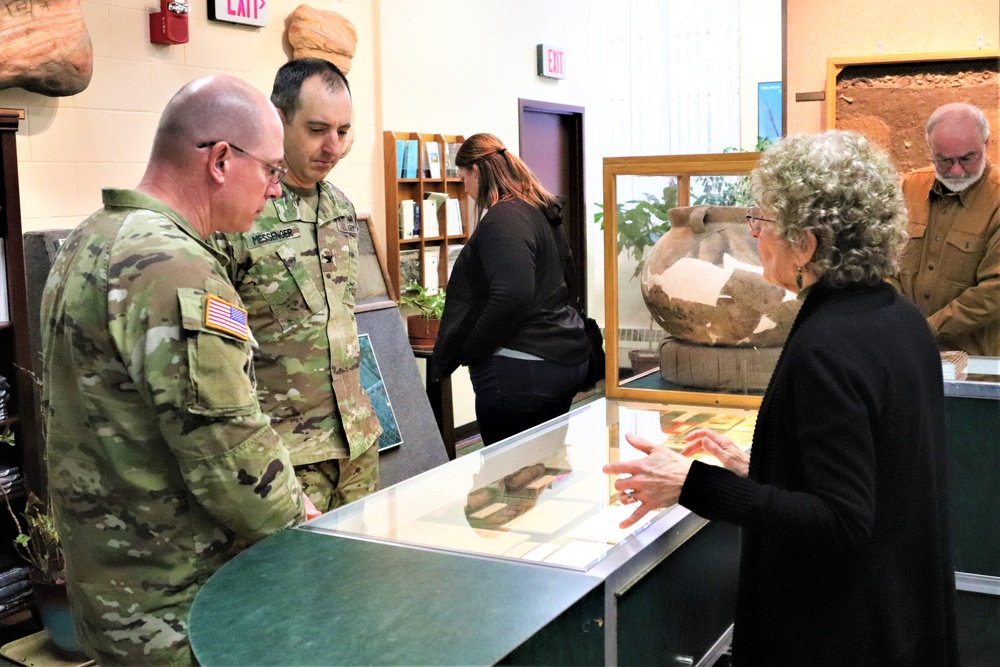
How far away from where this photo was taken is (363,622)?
1303mm

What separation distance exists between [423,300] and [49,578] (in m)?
2.70

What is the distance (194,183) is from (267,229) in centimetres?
64

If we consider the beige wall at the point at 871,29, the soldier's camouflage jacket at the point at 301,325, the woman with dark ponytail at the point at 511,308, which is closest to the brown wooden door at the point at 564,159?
the beige wall at the point at 871,29

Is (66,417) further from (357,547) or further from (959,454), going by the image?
(959,454)

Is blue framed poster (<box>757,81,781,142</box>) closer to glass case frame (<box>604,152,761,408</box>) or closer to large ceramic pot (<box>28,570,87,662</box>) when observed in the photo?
glass case frame (<box>604,152,761,408</box>)

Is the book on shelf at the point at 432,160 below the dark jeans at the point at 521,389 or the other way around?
the other way around

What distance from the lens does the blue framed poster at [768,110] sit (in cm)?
A: 805

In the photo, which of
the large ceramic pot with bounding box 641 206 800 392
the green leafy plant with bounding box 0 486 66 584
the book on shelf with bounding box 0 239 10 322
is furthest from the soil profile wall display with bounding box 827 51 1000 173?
the green leafy plant with bounding box 0 486 66 584

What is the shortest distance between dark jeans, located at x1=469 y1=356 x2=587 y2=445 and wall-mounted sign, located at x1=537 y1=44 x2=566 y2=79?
4524 millimetres

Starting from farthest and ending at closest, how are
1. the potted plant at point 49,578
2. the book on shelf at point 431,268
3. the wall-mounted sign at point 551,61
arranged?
the wall-mounted sign at point 551,61, the book on shelf at point 431,268, the potted plant at point 49,578

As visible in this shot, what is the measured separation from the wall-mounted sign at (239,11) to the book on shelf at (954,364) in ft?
11.2

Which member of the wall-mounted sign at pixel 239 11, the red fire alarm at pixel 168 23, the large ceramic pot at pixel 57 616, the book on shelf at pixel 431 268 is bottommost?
the large ceramic pot at pixel 57 616

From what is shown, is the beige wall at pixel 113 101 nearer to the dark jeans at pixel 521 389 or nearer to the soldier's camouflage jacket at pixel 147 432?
the dark jeans at pixel 521 389

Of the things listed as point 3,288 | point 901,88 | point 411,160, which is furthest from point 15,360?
point 901,88
